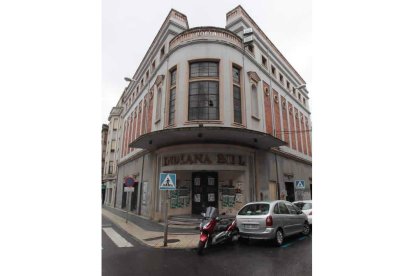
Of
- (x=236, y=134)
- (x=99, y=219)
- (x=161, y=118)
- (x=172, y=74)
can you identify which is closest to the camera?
(x=99, y=219)

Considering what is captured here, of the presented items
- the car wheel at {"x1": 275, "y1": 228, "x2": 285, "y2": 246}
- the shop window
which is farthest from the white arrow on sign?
the shop window

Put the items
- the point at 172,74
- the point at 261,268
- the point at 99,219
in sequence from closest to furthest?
1. the point at 99,219
2. the point at 261,268
3. the point at 172,74

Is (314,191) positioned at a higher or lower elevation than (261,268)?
higher

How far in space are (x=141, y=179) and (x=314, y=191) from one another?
6.25 m

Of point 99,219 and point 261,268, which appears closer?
point 99,219

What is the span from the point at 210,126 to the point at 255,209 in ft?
8.62

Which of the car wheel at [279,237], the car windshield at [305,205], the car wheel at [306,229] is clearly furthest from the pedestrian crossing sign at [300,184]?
the car wheel at [279,237]

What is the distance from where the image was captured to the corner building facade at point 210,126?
6.27m

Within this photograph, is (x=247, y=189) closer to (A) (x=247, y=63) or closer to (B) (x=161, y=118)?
(B) (x=161, y=118)

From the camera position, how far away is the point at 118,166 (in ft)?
17.9

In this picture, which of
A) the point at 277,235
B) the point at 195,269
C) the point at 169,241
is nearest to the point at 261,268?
the point at 195,269

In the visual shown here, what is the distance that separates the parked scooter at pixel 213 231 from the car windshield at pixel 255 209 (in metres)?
0.40

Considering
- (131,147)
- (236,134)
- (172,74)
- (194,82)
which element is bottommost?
(131,147)

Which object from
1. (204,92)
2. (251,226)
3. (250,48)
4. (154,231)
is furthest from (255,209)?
(250,48)
